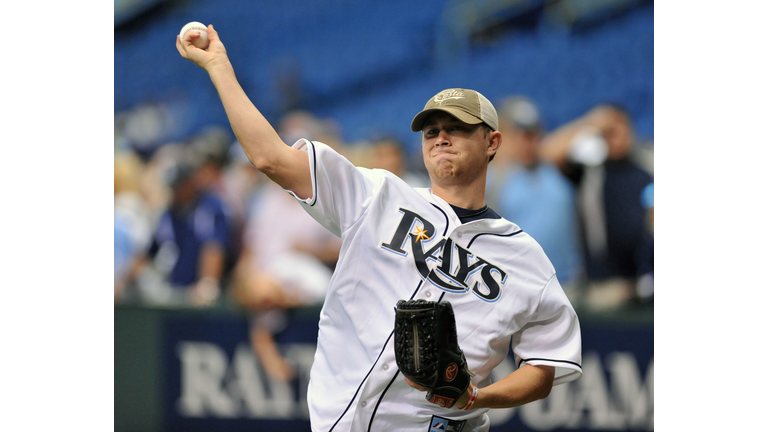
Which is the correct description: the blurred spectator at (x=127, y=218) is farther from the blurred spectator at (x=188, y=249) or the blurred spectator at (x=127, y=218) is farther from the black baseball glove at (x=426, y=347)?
the black baseball glove at (x=426, y=347)

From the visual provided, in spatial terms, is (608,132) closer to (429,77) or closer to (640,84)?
(640,84)

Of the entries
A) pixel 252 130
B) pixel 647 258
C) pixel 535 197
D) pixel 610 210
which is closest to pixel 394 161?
pixel 535 197

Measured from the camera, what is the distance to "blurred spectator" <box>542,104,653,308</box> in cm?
495

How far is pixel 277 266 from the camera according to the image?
17.4 feet

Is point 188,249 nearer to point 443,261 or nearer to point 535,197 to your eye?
point 535,197

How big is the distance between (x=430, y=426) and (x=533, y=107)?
13.0 ft

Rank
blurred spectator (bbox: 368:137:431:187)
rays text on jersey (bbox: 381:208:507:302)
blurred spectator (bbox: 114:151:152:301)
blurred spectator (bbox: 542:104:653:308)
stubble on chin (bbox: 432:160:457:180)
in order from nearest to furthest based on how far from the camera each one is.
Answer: rays text on jersey (bbox: 381:208:507:302)
stubble on chin (bbox: 432:160:457:180)
blurred spectator (bbox: 542:104:653:308)
blurred spectator (bbox: 368:137:431:187)
blurred spectator (bbox: 114:151:152:301)

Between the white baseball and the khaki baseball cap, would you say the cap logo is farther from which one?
the white baseball

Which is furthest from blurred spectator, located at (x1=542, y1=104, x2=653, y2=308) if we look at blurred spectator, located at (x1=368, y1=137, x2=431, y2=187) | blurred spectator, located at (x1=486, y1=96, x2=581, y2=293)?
blurred spectator, located at (x1=368, y1=137, x2=431, y2=187)

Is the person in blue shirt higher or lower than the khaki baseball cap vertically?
lower

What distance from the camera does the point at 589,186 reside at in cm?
505

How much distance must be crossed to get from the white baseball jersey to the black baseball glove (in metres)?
0.24

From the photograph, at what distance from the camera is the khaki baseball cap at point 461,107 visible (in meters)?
2.22

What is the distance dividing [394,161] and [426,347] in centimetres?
358
